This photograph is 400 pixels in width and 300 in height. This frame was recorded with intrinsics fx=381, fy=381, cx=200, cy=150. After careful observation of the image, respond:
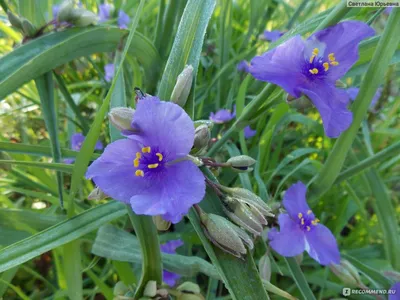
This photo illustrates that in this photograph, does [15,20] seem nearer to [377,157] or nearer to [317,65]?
[317,65]

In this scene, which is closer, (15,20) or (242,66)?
(15,20)

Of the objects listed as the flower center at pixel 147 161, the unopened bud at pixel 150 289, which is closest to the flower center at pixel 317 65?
the flower center at pixel 147 161

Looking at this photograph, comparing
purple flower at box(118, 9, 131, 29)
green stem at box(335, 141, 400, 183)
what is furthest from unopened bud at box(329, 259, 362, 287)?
purple flower at box(118, 9, 131, 29)

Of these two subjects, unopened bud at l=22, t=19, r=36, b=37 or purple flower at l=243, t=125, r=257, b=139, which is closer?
unopened bud at l=22, t=19, r=36, b=37

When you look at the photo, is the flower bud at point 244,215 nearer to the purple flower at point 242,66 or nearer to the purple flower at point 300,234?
the purple flower at point 300,234

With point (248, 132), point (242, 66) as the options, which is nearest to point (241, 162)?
point (248, 132)

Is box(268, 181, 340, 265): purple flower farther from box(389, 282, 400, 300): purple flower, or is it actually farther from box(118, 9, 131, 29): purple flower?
box(118, 9, 131, 29): purple flower
